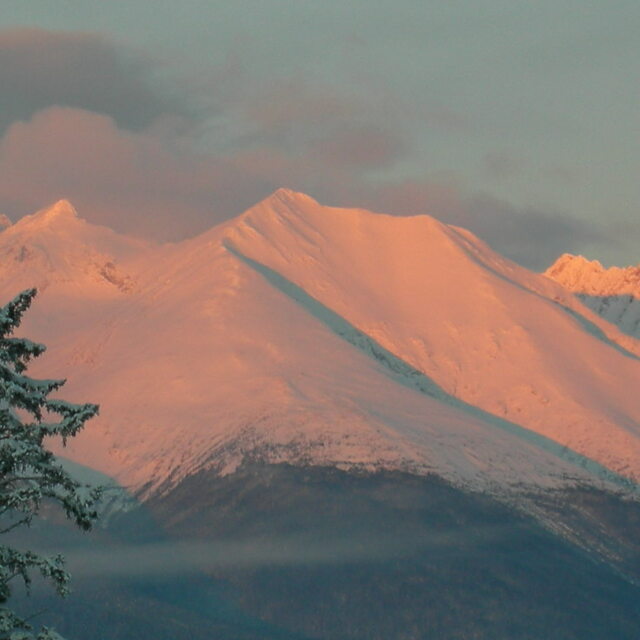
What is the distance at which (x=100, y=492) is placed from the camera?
4778 centimetres

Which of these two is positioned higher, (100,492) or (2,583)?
(100,492)

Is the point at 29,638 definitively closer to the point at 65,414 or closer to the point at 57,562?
the point at 57,562

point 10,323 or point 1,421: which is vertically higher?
point 10,323

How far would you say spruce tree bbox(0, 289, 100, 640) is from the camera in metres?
45.5

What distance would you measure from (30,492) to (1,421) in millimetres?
2653

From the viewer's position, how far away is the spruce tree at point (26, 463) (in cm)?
4550

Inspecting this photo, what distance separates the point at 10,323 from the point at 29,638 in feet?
30.8

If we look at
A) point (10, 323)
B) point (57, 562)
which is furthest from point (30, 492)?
point (10, 323)

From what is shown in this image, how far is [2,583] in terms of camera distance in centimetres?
4500

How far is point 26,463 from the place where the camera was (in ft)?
151

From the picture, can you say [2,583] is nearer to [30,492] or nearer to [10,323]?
[30,492]

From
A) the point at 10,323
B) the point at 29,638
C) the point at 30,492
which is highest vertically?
the point at 10,323

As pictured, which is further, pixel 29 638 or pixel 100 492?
pixel 100 492

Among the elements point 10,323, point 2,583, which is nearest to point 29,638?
point 2,583
